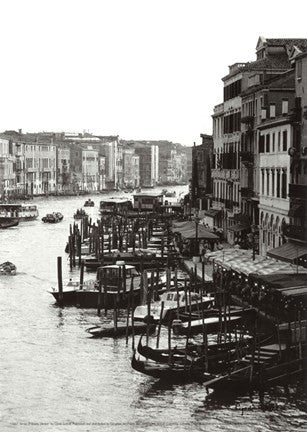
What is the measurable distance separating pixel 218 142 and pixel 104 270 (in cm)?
1739

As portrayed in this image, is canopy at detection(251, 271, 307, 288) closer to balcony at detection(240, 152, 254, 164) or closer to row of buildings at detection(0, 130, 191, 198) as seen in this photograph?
balcony at detection(240, 152, 254, 164)

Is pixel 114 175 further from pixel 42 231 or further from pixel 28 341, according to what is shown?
pixel 28 341

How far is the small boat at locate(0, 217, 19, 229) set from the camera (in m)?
64.5

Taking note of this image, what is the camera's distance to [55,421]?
55.0 feet

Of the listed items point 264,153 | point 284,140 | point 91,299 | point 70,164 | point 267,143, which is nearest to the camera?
point 91,299

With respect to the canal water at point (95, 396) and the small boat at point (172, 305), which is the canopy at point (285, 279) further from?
the canal water at point (95, 396)

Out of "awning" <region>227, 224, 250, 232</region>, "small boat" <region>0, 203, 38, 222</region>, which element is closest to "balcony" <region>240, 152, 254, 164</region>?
"awning" <region>227, 224, 250, 232</region>

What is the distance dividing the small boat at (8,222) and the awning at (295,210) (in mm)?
38079

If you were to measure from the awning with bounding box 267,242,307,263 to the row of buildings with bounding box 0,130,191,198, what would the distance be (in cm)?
8137

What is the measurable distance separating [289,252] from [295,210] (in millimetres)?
1851

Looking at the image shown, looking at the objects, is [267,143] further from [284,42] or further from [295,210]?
[284,42]

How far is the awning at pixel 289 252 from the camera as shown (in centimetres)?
2506

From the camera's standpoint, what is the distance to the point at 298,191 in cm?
2727

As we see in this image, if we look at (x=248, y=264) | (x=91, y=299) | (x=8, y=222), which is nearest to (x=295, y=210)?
(x=248, y=264)
